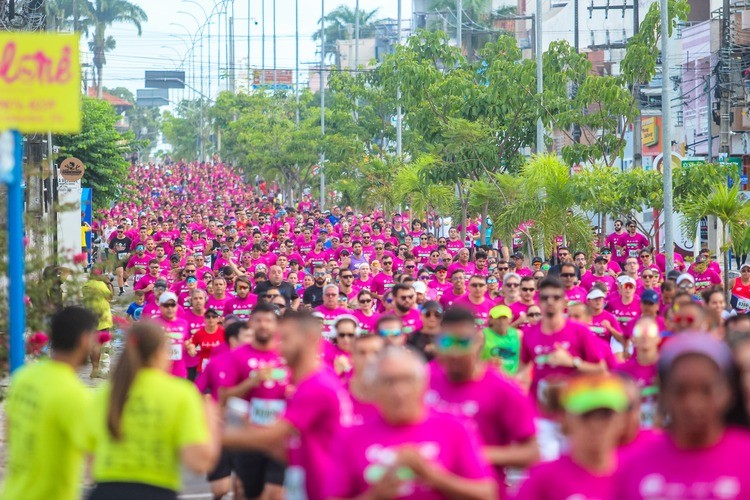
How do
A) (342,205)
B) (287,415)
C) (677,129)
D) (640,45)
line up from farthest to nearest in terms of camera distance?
(342,205), (677,129), (640,45), (287,415)

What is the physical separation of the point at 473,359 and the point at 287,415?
2.92 feet

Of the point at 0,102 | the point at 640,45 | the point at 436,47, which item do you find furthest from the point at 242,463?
the point at 436,47

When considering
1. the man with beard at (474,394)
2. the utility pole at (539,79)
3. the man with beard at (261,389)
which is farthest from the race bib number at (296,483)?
the utility pole at (539,79)

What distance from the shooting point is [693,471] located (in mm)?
4672

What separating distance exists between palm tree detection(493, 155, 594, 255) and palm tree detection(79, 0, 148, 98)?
98.7 metres

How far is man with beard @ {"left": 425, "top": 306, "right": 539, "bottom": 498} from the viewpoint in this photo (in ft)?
23.2

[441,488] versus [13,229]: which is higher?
[13,229]

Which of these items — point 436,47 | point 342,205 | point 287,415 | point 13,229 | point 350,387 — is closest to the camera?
point 287,415

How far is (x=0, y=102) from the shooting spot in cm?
973

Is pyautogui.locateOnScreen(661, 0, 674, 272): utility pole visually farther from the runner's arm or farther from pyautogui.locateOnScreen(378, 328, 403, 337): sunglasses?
the runner's arm

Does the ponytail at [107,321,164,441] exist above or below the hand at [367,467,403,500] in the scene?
above

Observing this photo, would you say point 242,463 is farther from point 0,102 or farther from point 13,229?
point 0,102

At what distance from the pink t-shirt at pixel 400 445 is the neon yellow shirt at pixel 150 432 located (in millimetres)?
829

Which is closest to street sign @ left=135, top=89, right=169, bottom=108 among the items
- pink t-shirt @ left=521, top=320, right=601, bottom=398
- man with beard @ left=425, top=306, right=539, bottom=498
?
pink t-shirt @ left=521, top=320, right=601, bottom=398
